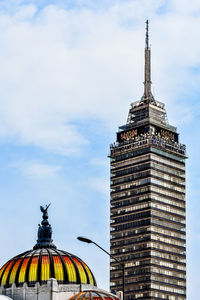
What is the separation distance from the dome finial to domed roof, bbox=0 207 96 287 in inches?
36.6

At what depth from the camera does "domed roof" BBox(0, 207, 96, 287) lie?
108 metres

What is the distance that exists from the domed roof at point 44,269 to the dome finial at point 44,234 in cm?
93

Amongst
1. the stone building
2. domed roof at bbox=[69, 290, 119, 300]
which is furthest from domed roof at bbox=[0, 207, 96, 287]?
domed roof at bbox=[69, 290, 119, 300]

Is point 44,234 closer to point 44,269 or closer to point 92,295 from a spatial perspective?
point 44,269

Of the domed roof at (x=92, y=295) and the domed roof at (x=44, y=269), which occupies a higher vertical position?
the domed roof at (x=44, y=269)

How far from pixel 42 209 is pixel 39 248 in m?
7.36

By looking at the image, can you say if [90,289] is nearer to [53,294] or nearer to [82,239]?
[53,294]

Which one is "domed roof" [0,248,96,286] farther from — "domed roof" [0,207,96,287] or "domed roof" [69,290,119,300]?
"domed roof" [69,290,119,300]

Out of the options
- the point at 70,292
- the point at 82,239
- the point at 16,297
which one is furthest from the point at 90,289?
the point at 82,239

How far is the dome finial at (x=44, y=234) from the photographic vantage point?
115981mm

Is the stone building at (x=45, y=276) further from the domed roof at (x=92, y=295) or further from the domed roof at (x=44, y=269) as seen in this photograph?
the domed roof at (x=92, y=295)

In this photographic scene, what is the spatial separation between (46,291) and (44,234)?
14708 millimetres

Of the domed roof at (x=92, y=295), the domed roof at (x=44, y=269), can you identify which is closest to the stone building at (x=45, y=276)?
the domed roof at (x=44, y=269)

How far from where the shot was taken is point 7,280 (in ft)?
363
